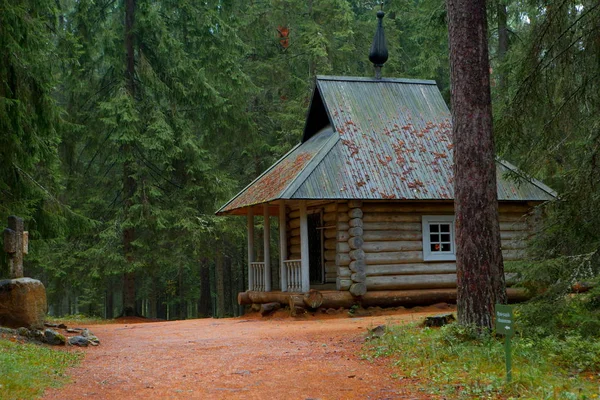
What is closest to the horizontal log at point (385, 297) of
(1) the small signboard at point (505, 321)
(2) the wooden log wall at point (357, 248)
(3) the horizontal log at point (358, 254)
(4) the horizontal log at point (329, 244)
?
(2) the wooden log wall at point (357, 248)

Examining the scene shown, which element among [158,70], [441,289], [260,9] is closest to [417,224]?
[441,289]

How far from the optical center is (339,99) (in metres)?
20.1

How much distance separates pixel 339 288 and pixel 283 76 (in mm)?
14705

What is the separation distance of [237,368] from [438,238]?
10.5m

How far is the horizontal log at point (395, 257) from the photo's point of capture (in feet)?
58.7

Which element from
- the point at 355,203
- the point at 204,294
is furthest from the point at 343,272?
the point at 204,294

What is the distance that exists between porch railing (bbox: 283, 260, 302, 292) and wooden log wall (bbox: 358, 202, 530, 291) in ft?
4.00

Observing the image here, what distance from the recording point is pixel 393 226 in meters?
18.2

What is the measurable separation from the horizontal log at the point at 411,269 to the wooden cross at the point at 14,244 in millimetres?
8676

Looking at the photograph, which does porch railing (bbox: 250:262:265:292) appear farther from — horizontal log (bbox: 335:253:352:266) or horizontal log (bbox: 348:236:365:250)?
horizontal log (bbox: 348:236:365:250)

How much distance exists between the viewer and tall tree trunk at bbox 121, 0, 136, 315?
80.6 ft

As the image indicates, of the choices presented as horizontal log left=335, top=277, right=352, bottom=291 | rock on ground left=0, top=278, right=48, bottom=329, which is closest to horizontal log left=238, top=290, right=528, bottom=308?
horizontal log left=335, top=277, right=352, bottom=291

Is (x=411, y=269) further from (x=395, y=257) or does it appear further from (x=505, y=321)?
(x=505, y=321)

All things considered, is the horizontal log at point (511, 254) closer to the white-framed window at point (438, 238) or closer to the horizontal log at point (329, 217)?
the white-framed window at point (438, 238)
